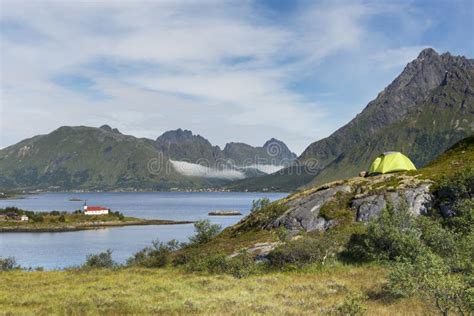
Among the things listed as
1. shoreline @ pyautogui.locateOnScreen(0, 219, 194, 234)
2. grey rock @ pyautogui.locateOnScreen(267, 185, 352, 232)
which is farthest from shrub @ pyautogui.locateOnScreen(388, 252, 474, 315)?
shoreline @ pyautogui.locateOnScreen(0, 219, 194, 234)

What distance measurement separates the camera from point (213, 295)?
24.8 metres

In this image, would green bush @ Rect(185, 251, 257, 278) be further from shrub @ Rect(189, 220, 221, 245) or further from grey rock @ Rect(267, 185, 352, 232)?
shrub @ Rect(189, 220, 221, 245)

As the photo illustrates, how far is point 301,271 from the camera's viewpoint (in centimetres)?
3394

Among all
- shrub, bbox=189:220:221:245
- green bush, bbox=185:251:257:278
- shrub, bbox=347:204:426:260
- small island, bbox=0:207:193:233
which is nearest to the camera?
shrub, bbox=347:204:426:260

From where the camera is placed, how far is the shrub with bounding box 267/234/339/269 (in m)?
35.7

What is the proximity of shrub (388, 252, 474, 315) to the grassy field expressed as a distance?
2.90 ft

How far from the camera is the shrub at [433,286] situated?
55.4 ft

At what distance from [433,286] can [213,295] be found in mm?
11851

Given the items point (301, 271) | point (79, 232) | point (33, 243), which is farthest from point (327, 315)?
point (79, 232)

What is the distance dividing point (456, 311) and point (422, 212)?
30.1 meters

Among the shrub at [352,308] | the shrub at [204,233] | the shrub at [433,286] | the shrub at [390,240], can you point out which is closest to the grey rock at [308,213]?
the shrub at [390,240]

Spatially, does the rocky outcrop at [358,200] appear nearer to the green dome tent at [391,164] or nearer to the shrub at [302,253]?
the green dome tent at [391,164]

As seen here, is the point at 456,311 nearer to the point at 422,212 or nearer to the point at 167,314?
the point at 167,314

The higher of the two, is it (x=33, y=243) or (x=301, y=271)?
(x=301, y=271)
